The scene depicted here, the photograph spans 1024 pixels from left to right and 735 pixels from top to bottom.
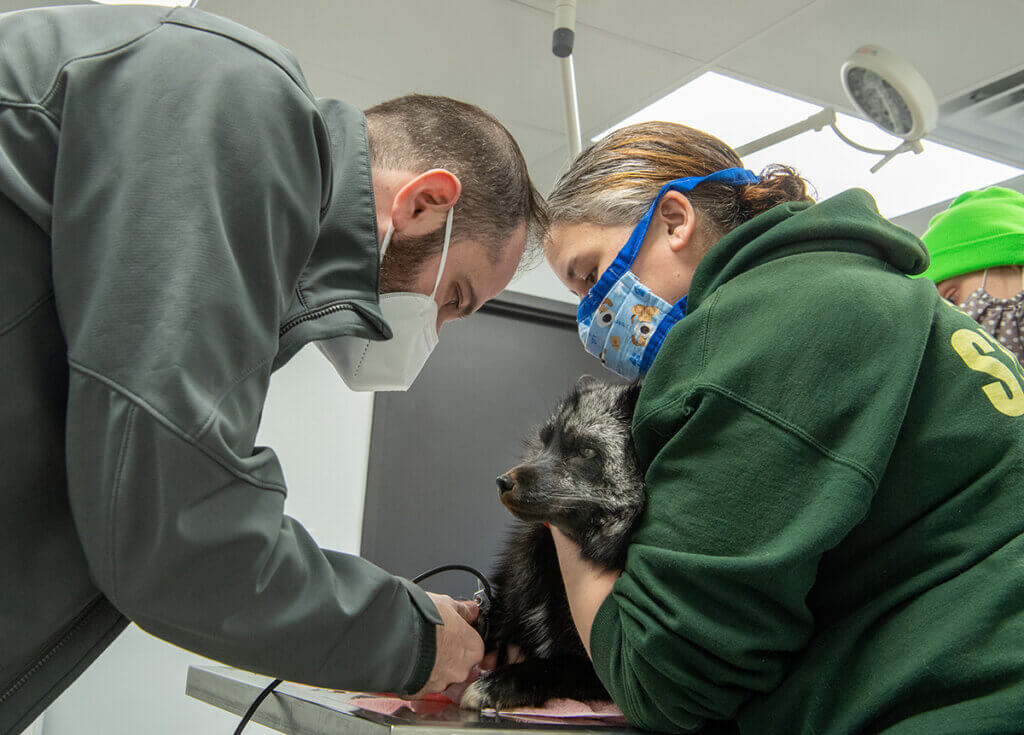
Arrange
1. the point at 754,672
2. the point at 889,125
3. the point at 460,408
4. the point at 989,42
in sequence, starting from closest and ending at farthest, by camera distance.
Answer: the point at 754,672 → the point at 889,125 → the point at 989,42 → the point at 460,408

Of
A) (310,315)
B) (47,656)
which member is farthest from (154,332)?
(47,656)

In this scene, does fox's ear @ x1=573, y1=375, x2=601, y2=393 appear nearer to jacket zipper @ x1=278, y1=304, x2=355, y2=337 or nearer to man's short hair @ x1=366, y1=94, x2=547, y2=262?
man's short hair @ x1=366, y1=94, x2=547, y2=262

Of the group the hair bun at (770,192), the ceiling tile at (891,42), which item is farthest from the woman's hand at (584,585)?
the ceiling tile at (891,42)

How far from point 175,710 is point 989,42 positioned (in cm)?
377

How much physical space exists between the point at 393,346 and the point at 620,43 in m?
1.90

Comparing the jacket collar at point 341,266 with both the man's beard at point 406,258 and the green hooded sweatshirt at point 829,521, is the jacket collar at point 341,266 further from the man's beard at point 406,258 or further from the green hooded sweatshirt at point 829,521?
the green hooded sweatshirt at point 829,521

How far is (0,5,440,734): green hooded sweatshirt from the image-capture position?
0.78 metres

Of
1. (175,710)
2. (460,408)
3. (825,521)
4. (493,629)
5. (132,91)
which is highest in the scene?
(132,91)

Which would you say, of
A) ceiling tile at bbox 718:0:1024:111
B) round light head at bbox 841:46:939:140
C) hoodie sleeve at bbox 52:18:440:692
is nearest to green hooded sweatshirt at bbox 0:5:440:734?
hoodie sleeve at bbox 52:18:440:692

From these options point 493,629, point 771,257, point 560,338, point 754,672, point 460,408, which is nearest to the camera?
point 754,672

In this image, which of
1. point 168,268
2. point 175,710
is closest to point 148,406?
point 168,268

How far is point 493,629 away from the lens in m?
1.42

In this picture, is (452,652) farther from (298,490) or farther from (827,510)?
(298,490)

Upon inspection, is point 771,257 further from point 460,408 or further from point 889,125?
point 460,408
